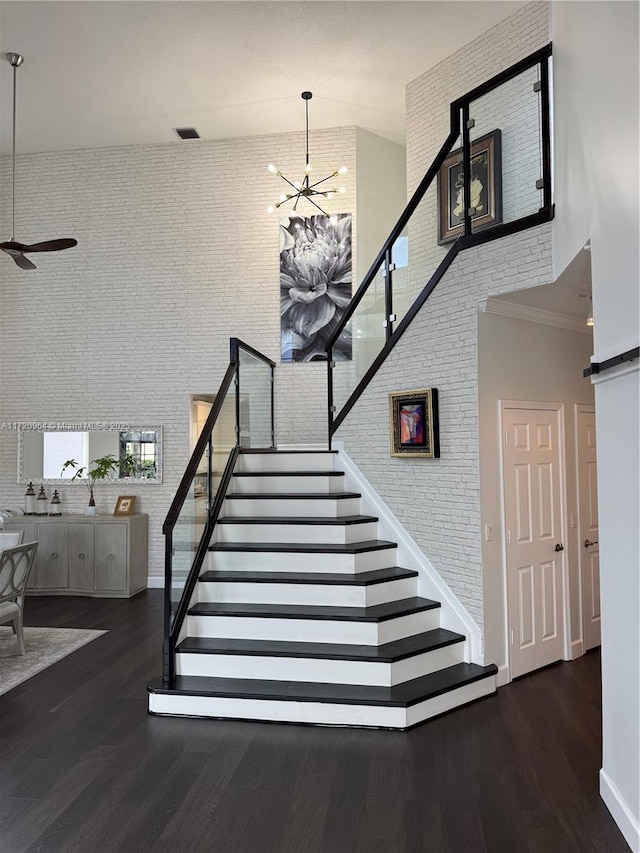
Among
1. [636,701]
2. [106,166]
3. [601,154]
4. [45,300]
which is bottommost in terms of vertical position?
[636,701]

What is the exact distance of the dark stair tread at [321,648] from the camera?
4.30 metres

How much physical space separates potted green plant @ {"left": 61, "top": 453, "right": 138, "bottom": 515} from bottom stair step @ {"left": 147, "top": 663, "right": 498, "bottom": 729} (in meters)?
4.66

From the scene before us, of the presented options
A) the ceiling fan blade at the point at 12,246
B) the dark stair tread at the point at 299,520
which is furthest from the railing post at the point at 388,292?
the ceiling fan blade at the point at 12,246

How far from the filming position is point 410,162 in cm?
779

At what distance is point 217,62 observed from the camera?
23.1 feet

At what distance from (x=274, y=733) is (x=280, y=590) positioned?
3.85 feet

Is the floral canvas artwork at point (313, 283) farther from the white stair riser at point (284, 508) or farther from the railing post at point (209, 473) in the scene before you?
the railing post at point (209, 473)

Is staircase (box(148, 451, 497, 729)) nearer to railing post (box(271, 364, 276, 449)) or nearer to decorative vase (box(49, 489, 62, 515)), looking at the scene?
railing post (box(271, 364, 276, 449))

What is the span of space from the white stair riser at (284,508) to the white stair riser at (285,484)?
328mm

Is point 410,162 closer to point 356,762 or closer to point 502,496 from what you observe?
point 502,496

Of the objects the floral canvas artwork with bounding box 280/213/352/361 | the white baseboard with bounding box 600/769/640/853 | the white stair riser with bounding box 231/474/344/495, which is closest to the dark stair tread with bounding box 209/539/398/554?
the white stair riser with bounding box 231/474/344/495

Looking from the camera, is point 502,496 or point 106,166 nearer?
point 502,496

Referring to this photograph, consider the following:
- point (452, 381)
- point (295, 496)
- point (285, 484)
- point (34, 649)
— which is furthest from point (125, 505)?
point (452, 381)

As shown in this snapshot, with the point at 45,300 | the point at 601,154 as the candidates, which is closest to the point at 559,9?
the point at 601,154
